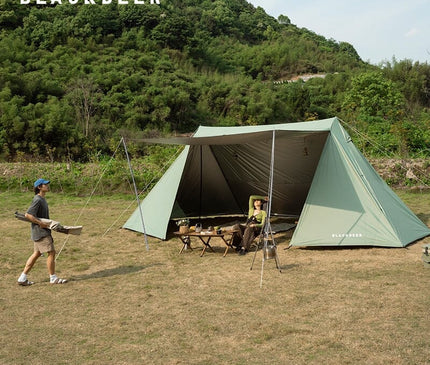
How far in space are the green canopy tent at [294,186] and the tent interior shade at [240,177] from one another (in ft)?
0.06

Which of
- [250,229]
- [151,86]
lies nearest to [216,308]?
[250,229]

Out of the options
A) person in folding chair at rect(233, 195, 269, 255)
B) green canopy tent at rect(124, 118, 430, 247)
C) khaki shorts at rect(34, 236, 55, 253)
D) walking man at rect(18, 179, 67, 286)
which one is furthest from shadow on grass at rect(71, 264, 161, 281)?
green canopy tent at rect(124, 118, 430, 247)

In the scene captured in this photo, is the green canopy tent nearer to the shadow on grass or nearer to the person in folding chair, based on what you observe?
the person in folding chair

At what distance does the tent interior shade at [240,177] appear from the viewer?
8.17m

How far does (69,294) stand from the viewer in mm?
4832

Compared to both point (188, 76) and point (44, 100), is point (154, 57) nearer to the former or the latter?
point (188, 76)

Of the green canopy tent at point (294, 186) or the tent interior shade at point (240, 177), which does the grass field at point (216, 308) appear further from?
the tent interior shade at point (240, 177)

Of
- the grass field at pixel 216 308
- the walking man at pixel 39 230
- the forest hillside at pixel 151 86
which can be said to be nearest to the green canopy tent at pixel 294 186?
the grass field at pixel 216 308

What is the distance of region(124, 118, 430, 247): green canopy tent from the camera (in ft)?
20.9

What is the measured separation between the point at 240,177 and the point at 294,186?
1057 millimetres

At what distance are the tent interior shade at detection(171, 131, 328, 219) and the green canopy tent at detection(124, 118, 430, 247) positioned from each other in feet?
0.06

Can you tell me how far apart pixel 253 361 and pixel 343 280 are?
211 cm

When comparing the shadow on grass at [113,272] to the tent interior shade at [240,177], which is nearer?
the shadow on grass at [113,272]

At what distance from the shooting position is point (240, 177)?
29.7 feet
